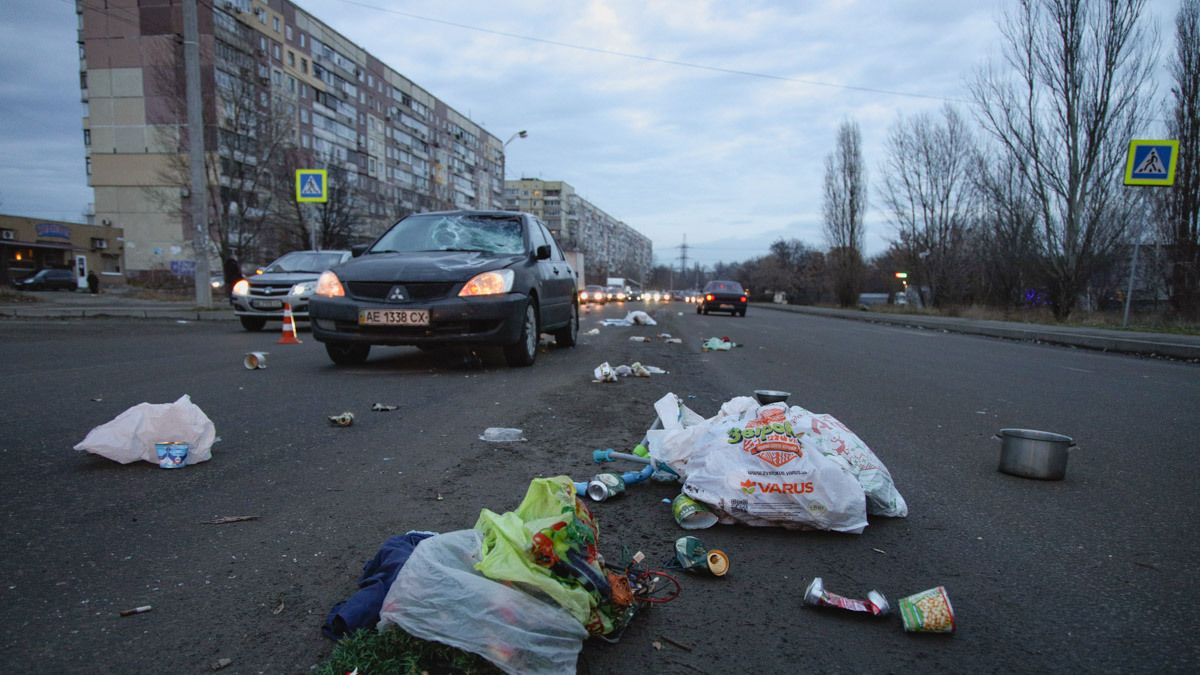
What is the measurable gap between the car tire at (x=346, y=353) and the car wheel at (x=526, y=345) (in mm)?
1622

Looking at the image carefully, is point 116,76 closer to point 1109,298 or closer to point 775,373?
point 775,373

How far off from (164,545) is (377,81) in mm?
70992

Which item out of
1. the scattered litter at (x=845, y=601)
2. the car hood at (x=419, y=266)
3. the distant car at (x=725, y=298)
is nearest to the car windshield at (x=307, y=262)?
the car hood at (x=419, y=266)

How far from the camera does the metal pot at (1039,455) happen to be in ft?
10.3

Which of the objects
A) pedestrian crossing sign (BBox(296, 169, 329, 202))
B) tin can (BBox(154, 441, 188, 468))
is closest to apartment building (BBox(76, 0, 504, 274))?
pedestrian crossing sign (BBox(296, 169, 329, 202))

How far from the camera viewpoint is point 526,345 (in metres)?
6.50

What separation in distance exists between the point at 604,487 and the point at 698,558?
2.24 ft

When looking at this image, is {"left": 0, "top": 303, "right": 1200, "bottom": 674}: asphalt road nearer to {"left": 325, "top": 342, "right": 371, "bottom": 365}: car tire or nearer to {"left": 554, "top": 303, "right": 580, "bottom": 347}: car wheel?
{"left": 325, "top": 342, "right": 371, "bottom": 365}: car tire

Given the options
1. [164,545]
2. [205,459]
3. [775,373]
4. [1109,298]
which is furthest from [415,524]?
[1109,298]

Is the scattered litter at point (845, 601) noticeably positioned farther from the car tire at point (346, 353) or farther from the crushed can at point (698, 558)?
the car tire at point (346, 353)

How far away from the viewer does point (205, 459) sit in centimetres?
305

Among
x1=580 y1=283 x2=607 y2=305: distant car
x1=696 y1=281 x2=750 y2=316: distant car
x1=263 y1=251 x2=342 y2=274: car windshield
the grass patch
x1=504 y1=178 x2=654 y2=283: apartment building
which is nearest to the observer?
the grass patch

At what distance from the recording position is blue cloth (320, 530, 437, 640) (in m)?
1.54

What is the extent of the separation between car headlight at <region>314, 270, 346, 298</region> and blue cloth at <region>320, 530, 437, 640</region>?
15.3 feet
